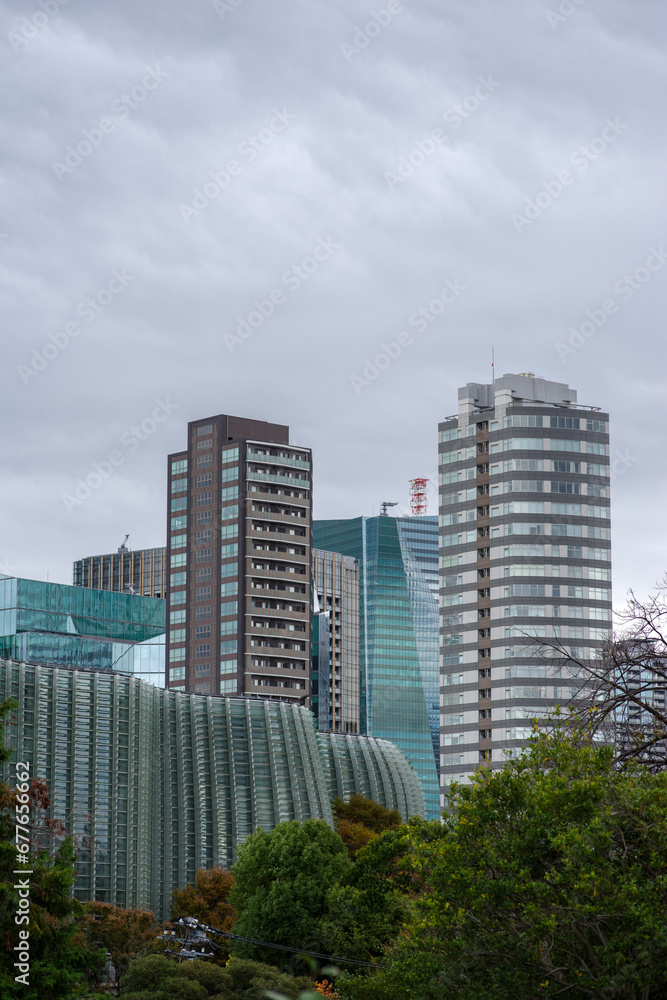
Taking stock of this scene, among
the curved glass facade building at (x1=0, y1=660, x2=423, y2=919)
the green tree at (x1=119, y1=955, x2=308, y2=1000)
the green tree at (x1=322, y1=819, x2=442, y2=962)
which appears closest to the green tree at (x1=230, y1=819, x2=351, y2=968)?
the green tree at (x1=322, y1=819, x2=442, y2=962)

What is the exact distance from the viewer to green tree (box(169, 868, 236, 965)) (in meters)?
97.1

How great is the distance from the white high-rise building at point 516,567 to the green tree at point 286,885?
6928 centimetres

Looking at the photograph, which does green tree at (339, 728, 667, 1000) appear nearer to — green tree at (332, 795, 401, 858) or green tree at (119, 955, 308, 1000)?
green tree at (119, 955, 308, 1000)

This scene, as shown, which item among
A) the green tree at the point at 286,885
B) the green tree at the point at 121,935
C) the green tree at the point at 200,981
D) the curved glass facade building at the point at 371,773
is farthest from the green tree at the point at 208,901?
the curved glass facade building at the point at 371,773

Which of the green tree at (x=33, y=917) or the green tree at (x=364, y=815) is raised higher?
the green tree at (x=33, y=917)

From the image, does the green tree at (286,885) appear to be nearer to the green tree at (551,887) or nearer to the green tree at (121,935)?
the green tree at (121,935)

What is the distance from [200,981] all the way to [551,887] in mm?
38572

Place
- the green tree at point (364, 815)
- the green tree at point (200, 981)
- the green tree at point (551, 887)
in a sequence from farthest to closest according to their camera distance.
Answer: the green tree at point (364, 815) → the green tree at point (200, 981) → the green tree at point (551, 887)

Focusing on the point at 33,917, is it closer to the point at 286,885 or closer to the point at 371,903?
the point at 371,903

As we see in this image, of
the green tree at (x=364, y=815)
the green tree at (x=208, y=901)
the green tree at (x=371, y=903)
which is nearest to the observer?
the green tree at (x=371, y=903)

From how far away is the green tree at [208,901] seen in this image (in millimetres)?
97125

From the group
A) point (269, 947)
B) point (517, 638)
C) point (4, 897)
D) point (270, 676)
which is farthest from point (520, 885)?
point (270, 676)

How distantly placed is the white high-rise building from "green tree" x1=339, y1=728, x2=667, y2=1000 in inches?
4447

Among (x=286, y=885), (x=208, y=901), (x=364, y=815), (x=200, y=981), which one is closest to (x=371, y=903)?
(x=286, y=885)
